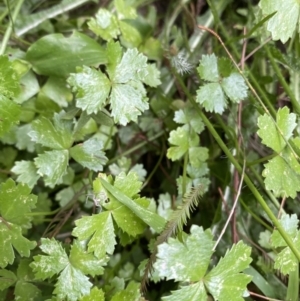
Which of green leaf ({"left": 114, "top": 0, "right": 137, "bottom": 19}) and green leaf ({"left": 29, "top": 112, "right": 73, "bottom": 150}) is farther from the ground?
green leaf ({"left": 114, "top": 0, "right": 137, "bottom": 19})

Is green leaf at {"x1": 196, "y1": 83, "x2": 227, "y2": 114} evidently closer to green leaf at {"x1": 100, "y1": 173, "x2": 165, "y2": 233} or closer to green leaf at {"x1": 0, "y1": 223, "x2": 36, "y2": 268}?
green leaf at {"x1": 100, "y1": 173, "x2": 165, "y2": 233}

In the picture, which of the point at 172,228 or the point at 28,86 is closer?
the point at 172,228

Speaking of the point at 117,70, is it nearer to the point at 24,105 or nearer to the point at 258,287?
the point at 24,105

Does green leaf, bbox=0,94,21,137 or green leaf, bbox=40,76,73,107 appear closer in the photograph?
green leaf, bbox=0,94,21,137

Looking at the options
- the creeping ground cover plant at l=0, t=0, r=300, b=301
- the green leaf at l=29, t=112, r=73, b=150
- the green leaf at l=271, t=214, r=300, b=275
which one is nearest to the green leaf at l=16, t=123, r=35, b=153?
the creeping ground cover plant at l=0, t=0, r=300, b=301

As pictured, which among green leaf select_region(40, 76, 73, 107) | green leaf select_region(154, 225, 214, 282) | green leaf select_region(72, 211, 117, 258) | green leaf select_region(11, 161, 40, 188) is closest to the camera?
green leaf select_region(154, 225, 214, 282)

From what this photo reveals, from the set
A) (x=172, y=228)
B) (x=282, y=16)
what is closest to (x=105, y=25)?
(x=282, y=16)

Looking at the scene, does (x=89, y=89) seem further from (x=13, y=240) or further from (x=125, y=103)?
(x=13, y=240)

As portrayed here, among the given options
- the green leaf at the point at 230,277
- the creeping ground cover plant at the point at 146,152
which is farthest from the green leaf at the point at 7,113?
the green leaf at the point at 230,277
